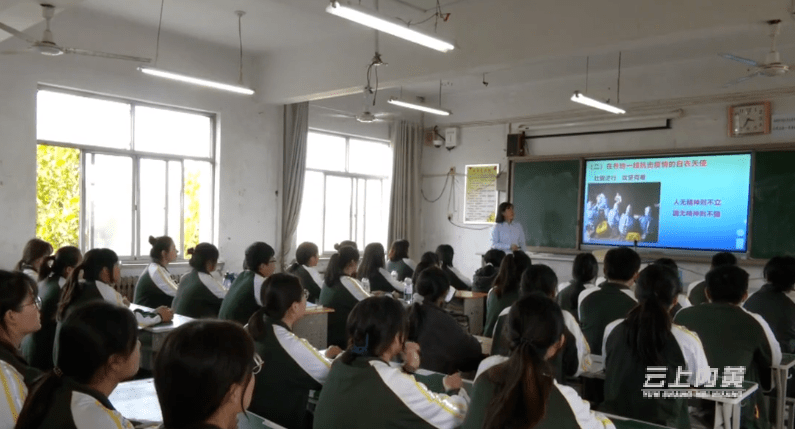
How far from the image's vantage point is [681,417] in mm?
2381

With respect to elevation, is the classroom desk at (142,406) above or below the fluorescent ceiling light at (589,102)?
below

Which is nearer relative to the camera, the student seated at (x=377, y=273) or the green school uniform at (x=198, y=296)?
the green school uniform at (x=198, y=296)

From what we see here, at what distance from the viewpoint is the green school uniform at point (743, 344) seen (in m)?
2.83

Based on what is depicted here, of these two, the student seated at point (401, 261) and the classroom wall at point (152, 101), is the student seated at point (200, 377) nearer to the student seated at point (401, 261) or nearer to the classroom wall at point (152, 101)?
the student seated at point (401, 261)

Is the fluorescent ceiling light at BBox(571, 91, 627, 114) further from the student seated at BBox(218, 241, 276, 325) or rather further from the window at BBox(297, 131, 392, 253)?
the window at BBox(297, 131, 392, 253)

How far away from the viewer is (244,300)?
389 centimetres

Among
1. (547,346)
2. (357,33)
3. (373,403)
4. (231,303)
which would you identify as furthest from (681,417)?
(357,33)

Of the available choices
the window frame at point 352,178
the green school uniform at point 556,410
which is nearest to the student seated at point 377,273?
the window frame at point 352,178

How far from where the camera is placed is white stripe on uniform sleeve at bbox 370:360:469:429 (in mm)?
1720

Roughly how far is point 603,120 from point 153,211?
19.5 ft

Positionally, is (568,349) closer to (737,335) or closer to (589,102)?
(737,335)

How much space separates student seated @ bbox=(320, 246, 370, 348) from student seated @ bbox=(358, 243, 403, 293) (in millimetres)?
945

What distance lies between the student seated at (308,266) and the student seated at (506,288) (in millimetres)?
1908

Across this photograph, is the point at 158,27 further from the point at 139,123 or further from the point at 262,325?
the point at 262,325
